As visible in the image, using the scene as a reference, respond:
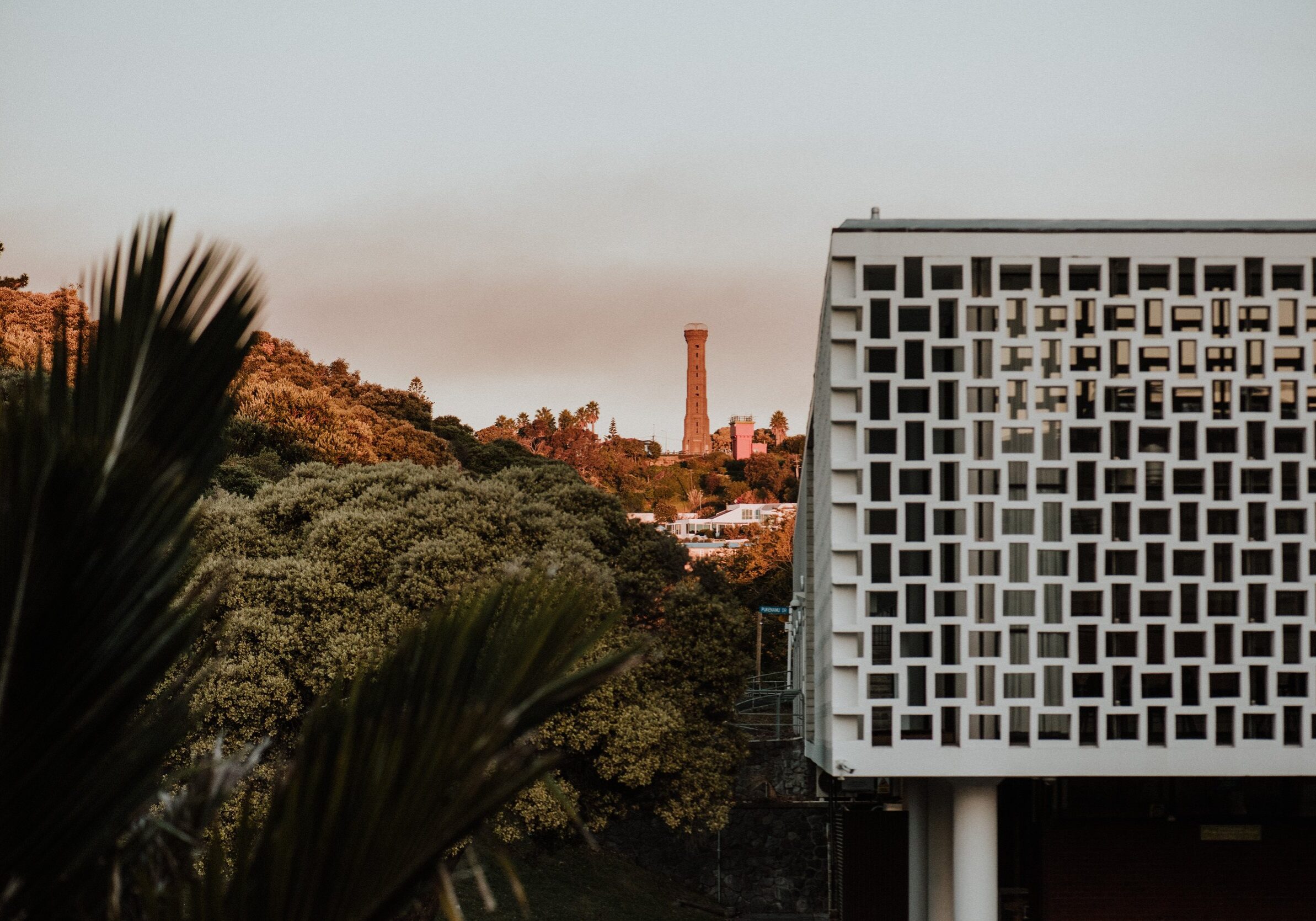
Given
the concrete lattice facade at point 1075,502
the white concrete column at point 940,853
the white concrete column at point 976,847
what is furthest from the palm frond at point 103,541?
the white concrete column at point 940,853

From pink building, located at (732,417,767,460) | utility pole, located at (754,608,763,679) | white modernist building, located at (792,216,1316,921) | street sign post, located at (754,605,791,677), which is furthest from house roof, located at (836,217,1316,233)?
pink building, located at (732,417,767,460)

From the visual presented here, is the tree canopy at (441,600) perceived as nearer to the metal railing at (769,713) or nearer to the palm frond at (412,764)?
the metal railing at (769,713)

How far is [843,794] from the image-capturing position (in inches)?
822

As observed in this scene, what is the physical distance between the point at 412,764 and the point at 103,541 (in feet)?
2.21

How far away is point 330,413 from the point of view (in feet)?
109

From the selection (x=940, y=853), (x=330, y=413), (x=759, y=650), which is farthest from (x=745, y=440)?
Result: (x=940, y=853)

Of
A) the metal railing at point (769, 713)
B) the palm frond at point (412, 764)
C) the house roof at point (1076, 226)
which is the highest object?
the house roof at point (1076, 226)

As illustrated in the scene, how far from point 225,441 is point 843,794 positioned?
19833 mm

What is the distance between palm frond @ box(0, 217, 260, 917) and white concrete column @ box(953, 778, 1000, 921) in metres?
12.5

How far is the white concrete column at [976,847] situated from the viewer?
13445 mm

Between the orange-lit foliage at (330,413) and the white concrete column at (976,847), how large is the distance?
69.4 ft

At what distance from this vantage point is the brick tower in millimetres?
145125

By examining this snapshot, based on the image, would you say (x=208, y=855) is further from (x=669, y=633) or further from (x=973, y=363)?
(x=669, y=633)

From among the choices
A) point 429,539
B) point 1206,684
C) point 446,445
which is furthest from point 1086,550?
point 446,445
